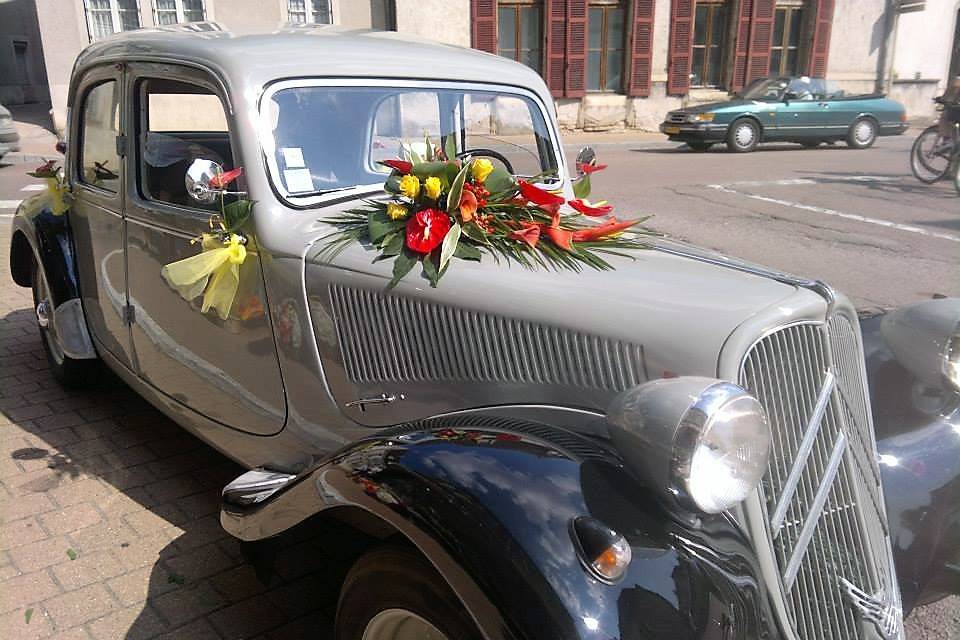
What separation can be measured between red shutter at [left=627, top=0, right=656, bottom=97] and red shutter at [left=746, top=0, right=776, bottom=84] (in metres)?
2.67

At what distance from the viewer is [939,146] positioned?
35.1 ft

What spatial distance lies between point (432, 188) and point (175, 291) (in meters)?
1.16

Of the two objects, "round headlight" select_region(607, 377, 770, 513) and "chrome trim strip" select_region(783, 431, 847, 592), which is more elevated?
"round headlight" select_region(607, 377, 770, 513)

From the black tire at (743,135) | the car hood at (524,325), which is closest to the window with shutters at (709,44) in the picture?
the black tire at (743,135)

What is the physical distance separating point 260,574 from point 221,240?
1.03 m

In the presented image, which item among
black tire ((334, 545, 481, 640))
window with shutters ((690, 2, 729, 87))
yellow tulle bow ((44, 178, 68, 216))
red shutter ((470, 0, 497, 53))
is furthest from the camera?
window with shutters ((690, 2, 729, 87))

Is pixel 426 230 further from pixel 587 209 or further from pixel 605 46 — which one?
pixel 605 46

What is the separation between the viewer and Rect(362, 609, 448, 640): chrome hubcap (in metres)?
1.66

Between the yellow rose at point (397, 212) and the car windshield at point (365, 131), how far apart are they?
0.34 meters

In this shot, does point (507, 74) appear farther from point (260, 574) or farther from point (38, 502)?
point (38, 502)

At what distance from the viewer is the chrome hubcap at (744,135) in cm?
1452

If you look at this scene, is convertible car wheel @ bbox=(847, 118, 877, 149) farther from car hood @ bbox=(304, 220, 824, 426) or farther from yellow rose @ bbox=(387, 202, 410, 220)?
yellow rose @ bbox=(387, 202, 410, 220)

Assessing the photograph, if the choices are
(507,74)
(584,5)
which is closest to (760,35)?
(584,5)

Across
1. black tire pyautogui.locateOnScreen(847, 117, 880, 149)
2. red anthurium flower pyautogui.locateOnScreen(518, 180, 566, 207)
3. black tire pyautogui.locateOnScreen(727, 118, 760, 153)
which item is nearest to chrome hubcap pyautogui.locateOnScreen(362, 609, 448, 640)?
red anthurium flower pyautogui.locateOnScreen(518, 180, 566, 207)
